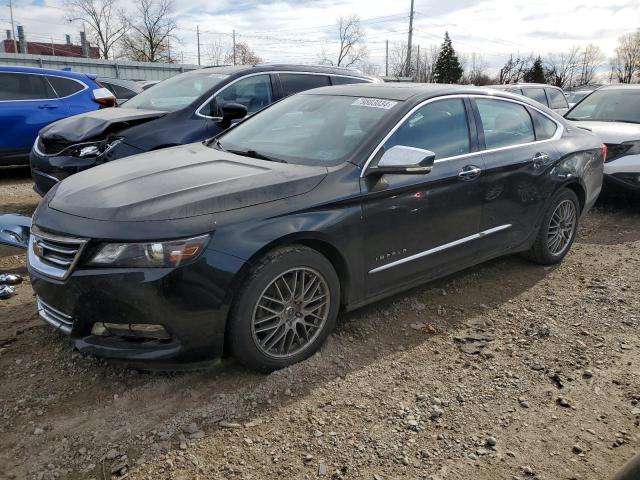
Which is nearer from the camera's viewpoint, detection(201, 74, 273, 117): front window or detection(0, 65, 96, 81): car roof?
detection(201, 74, 273, 117): front window

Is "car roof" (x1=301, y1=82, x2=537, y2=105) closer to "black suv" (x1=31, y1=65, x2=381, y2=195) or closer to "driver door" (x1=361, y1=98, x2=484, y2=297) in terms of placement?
"driver door" (x1=361, y1=98, x2=484, y2=297)

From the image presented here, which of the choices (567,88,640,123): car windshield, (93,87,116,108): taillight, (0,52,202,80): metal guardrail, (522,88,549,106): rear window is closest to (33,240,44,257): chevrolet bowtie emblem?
(93,87,116,108): taillight

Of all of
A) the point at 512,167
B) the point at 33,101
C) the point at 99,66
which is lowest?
the point at 512,167

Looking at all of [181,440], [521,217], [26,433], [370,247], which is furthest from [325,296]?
[521,217]

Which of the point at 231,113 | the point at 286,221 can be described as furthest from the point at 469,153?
the point at 231,113

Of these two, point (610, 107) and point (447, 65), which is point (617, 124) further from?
point (447, 65)

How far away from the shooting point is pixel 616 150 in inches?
271

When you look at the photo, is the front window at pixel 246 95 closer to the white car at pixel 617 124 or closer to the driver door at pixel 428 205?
the driver door at pixel 428 205

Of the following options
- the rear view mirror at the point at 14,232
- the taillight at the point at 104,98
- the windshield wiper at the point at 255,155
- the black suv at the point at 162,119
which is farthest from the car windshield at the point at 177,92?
the windshield wiper at the point at 255,155

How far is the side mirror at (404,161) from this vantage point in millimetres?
3211

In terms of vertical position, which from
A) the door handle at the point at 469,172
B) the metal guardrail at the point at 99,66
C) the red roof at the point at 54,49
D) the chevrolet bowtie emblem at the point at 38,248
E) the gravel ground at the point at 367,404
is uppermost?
the red roof at the point at 54,49

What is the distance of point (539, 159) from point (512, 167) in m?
0.41

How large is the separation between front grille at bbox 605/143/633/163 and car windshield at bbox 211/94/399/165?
4.48 m

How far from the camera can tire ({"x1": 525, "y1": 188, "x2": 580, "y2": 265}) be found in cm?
476
